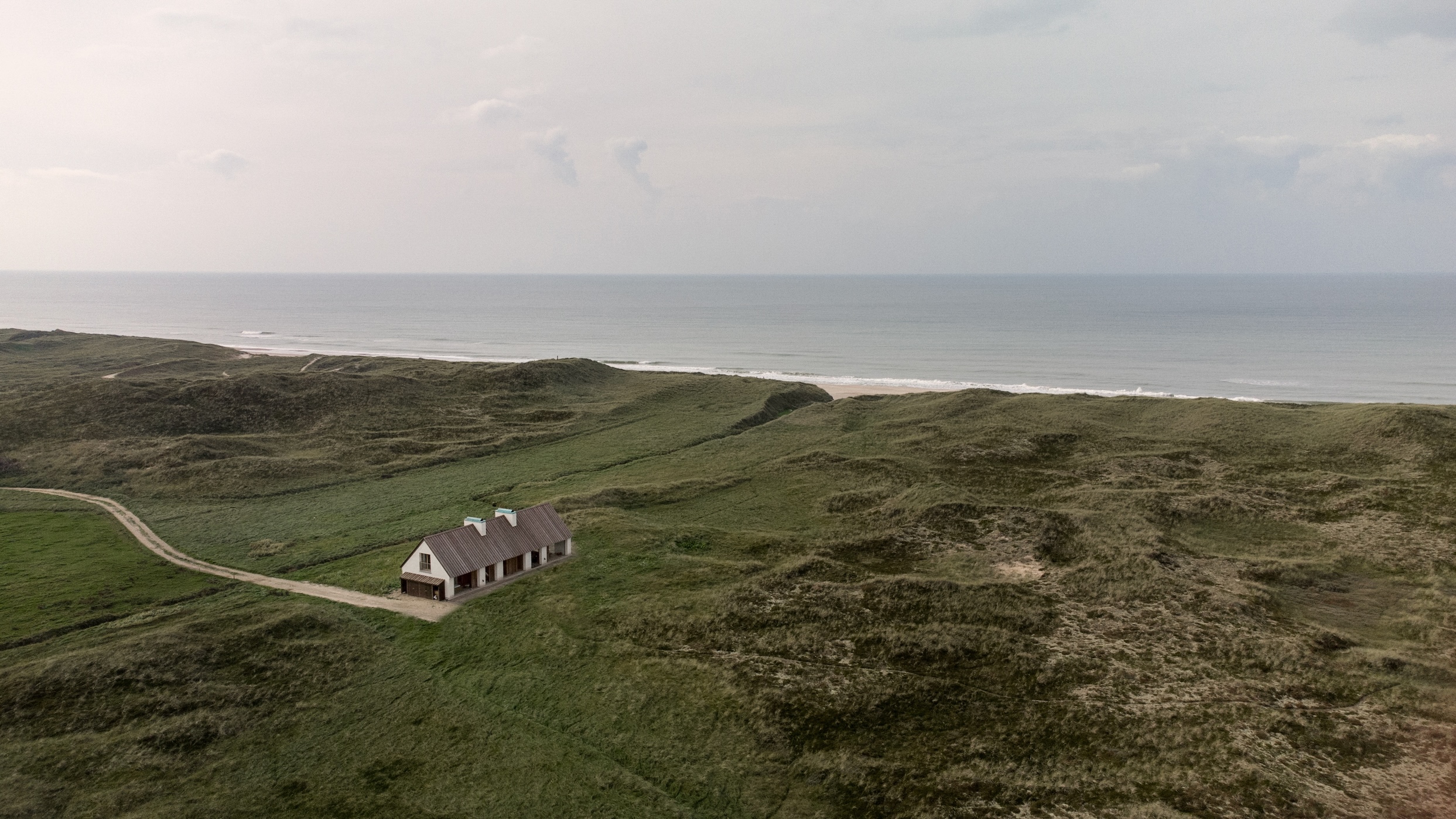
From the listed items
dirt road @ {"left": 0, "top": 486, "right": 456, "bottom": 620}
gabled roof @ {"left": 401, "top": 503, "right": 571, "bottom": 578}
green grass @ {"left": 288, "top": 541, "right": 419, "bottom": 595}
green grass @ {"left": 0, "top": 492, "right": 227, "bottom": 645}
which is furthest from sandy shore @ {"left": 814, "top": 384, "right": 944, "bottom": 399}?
green grass @ {"left": 0, "top": 492, "right": 227, "bottom": 645}

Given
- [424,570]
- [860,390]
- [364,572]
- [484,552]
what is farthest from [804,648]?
[860,390]

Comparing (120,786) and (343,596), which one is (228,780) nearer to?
(120,786)

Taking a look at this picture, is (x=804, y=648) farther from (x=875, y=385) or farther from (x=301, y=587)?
(x=875, y=385)

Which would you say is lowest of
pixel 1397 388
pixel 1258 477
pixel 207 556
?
pixel 207 556

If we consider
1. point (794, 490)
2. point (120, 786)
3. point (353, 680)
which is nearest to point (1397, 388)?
point (794, 490)

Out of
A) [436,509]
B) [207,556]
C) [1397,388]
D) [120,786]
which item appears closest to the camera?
[120,786]

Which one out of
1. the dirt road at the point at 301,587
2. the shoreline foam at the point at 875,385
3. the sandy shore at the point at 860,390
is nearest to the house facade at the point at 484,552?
the dirt road at the point at 301,587
